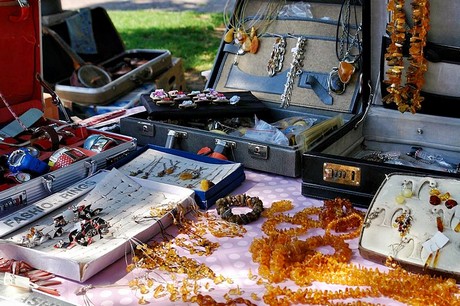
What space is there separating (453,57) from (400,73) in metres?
0.17

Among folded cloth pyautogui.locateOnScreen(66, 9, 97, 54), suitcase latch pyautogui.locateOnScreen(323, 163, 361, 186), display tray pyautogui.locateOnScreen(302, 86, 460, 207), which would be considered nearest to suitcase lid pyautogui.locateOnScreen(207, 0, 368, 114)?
display tray pyautogui.locateOnScreen(302, 86, 460, 207)

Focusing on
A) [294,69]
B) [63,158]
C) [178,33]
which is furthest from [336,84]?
[178,33]

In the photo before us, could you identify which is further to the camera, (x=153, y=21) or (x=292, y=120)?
(x=153, y=21)

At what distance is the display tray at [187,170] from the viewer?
5.81 ft

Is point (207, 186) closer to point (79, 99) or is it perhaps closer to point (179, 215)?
point (179, 215)

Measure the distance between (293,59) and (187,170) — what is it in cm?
72

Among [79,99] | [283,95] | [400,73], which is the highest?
[400,73]

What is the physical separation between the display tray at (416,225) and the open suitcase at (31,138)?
842 millimetres

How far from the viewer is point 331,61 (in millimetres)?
2326

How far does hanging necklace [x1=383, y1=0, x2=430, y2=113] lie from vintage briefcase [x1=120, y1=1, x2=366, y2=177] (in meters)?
0.15

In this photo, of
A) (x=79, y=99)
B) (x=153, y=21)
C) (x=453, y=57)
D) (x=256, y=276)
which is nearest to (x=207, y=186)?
(x=256, y=276)

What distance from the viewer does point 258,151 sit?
191 cm

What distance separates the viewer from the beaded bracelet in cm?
165

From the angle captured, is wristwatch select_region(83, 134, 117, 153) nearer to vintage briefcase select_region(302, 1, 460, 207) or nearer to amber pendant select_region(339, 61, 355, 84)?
vintage briefcase select_region(302, 1, 460, 207)
